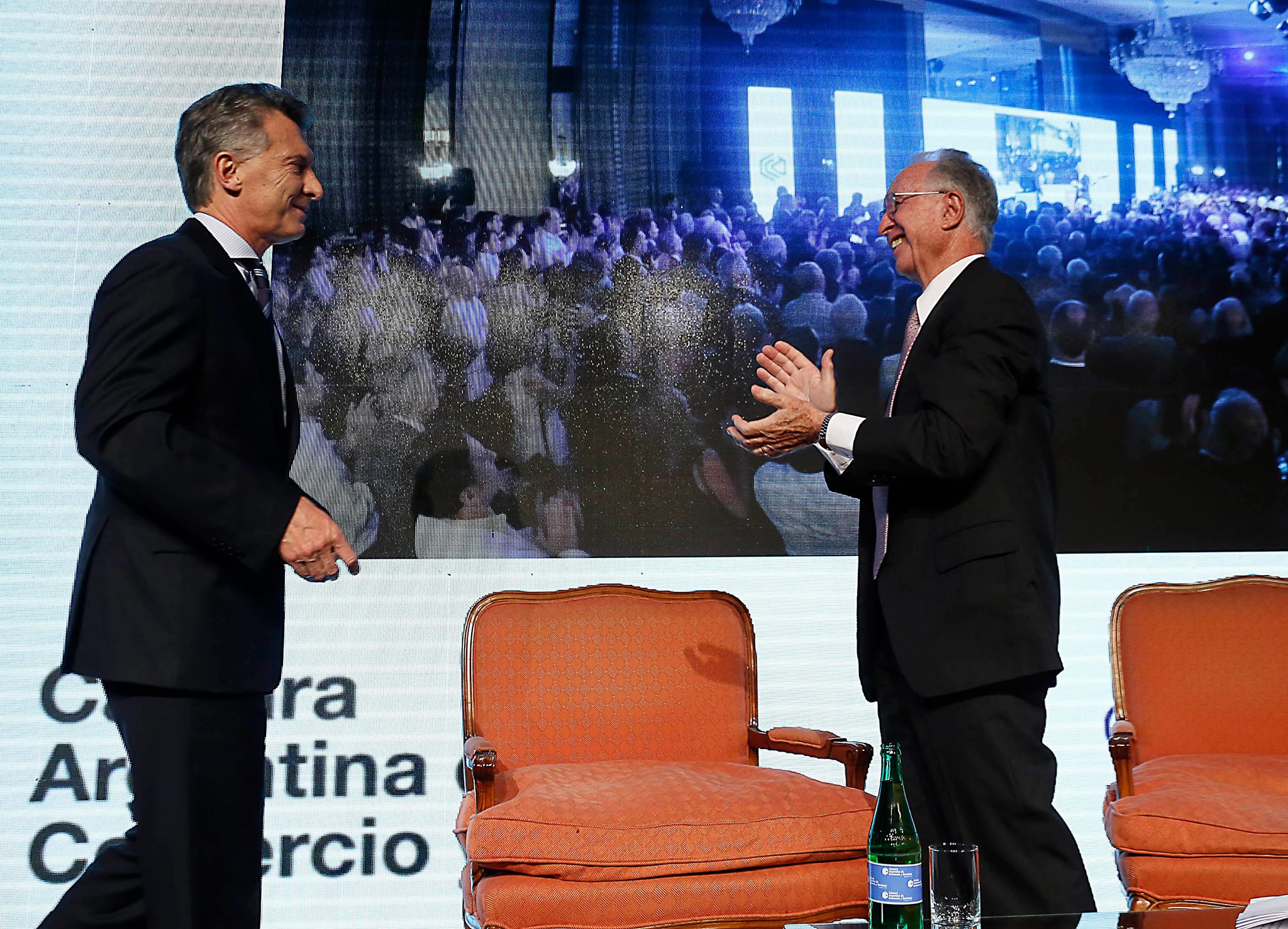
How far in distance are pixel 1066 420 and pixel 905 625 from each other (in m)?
1.59

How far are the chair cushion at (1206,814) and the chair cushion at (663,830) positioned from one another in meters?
0.62

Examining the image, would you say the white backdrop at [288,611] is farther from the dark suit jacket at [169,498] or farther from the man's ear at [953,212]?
the dark suit jacket at [169,498]

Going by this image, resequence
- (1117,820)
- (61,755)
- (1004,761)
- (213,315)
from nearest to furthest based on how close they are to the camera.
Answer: (213,315) → (1004,761) → (1117,820) → (61,755)

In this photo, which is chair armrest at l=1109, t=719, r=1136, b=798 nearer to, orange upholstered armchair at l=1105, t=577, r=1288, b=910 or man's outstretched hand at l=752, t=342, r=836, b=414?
orange upholstered armchair at l=1105, t=577, r=1288, b=910

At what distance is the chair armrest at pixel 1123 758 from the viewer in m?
2.77

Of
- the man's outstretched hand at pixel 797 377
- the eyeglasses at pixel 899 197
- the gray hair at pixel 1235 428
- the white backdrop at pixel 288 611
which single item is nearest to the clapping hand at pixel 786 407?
the man's outstretched hand at pixel 797 377

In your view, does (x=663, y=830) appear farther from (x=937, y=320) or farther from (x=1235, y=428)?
(x=1235, y=428)

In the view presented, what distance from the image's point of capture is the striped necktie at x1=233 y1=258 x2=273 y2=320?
2207 mm

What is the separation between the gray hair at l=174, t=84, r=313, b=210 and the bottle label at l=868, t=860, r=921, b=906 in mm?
1759

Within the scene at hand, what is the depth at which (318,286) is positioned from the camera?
11.5ft

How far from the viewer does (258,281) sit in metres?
2.23

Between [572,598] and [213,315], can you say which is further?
[572,598]

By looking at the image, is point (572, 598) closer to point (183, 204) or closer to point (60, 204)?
point (183, 204)

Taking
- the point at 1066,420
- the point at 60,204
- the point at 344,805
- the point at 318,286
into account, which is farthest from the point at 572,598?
the point at 60,204
